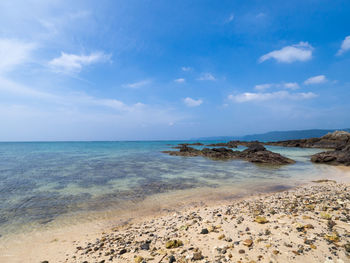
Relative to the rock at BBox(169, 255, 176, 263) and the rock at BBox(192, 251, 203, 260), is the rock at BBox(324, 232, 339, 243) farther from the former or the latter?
the rock at BBox(169, 255, 176, 263)

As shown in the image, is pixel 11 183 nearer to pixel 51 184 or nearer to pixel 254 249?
pixel 51 184

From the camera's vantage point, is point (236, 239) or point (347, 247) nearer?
point (347, 247)

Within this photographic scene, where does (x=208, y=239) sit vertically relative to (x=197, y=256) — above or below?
below

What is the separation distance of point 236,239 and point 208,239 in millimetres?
744

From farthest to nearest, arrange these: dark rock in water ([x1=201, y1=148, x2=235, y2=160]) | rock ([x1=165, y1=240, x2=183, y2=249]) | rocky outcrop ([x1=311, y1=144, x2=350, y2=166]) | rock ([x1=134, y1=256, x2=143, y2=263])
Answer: dark rock in water ([x1=201, y1=148, x2=235, y2=160]), rocky outcrop ([x1=311, y1=144, x2=350, y2=166]), rock ([x1=165, y1=240, x2=183, y2=249]), rock ([x1=134, y1=256, x2=143, y2=263])

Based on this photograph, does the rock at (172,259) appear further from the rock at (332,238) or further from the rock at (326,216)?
the rock at (326,216)

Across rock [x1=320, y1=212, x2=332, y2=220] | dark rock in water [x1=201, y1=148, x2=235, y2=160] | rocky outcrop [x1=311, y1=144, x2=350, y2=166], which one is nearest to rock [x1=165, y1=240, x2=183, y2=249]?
rock [x1=320, y1=212, x2=332, y2=220]

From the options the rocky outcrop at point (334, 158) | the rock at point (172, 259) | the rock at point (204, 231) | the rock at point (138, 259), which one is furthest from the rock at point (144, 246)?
the rocky outcrop at point (334, 158)

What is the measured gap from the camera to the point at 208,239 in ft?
15.4

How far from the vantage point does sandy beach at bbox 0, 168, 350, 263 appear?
12.5 feet

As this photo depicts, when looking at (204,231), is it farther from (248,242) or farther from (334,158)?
(334,158)

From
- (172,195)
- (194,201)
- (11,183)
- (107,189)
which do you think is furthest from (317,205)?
(11,183)

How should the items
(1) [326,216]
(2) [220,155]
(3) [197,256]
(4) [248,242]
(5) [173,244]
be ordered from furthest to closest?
(2) [220,155] → (1) [326,216] → (5) [173,244] → (4) [248,242] → (3) [197,256]

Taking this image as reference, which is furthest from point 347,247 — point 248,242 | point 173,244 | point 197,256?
point 173,244
